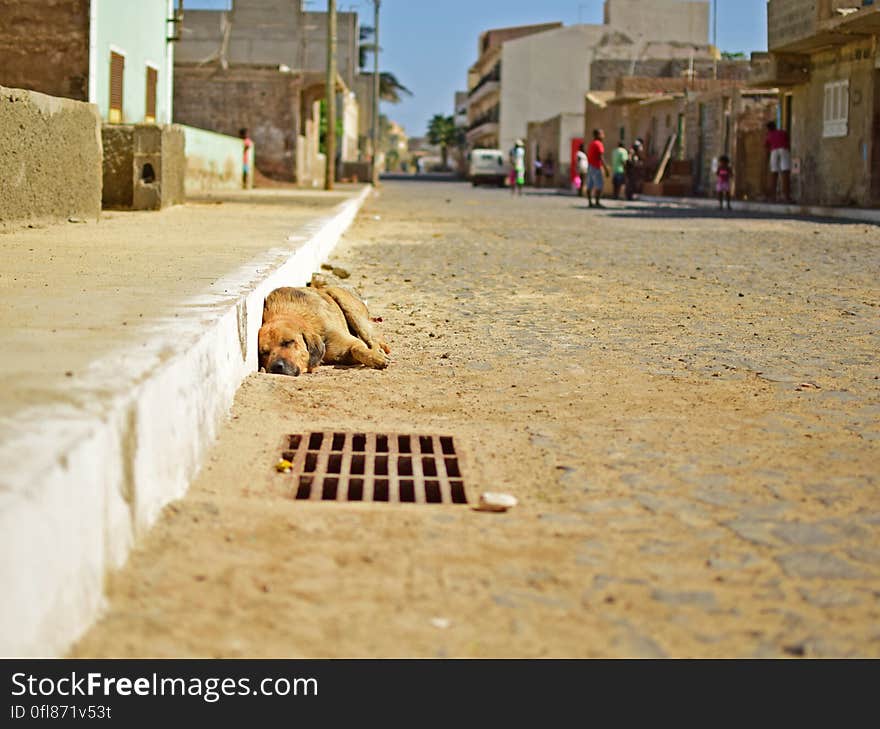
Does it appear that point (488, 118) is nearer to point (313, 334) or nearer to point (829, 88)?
point (829, 88)

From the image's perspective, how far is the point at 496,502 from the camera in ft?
12.5

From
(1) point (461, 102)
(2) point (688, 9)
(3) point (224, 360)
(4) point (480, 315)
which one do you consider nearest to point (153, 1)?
(4) point (480, 315)

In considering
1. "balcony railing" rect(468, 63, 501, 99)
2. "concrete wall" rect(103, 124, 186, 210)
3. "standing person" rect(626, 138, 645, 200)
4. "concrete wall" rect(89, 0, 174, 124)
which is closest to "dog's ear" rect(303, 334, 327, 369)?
"concrete wall" rect(103, 124, 186, 210)

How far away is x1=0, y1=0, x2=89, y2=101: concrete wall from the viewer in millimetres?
17719

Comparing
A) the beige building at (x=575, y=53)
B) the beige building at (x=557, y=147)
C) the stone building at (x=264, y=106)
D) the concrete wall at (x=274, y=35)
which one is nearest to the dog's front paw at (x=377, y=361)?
the stone building at (x=264, y=106)

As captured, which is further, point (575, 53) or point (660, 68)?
point (575, 53)

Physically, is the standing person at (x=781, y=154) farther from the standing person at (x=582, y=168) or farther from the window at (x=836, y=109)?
the standing person at (x=582, y=168)

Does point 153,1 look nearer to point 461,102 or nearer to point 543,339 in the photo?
point 543,339

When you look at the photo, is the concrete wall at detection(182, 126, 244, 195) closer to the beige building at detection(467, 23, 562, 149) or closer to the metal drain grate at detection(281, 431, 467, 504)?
the metal drain grate at detection(281, 431, 467, 504)

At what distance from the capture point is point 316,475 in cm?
421

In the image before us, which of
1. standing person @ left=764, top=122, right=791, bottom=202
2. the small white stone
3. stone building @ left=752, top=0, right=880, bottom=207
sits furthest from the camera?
standing person @ left=764, top=122, right=791, bottom=202

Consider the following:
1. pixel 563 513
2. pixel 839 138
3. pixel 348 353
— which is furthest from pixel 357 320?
pixel 839 138

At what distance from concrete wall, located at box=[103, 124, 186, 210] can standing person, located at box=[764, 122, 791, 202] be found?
19146 millimetres

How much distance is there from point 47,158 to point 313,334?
20.0ft
